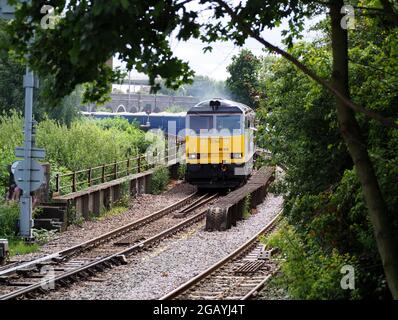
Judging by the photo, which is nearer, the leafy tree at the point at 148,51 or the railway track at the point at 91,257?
the leafy tree at the point at 148,51

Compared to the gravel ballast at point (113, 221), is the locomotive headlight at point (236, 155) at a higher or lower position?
higher

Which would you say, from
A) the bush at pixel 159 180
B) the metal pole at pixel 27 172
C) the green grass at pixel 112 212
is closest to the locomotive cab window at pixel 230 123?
the bush at pixel 159 180

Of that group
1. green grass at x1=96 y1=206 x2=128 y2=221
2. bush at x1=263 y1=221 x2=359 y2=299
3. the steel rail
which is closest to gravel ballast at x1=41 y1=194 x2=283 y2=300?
the steel rail

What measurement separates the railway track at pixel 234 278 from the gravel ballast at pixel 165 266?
0.30m

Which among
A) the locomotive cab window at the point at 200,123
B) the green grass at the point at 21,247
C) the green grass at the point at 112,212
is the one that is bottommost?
the green grass at the point at 112,212

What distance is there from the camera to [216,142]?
2750cm

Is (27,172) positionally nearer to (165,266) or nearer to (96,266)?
(96,266)

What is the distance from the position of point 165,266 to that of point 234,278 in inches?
73.9

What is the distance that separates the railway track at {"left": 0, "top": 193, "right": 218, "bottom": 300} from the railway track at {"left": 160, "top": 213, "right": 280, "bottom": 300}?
6.88 ft

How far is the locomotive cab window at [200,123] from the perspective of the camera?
2758 cm

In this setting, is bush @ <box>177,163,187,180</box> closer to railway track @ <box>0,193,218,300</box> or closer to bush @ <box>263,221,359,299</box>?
railway track @ <box>0,193,218,300</box>

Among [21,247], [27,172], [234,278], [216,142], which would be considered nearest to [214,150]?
[216,142]

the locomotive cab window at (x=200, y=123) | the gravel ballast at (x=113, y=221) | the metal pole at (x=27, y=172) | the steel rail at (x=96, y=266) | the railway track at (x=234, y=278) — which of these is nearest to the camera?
the steel rail at (x=96, y=266)

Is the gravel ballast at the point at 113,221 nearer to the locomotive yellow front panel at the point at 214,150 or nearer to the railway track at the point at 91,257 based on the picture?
the railway track at the point at 91,257
